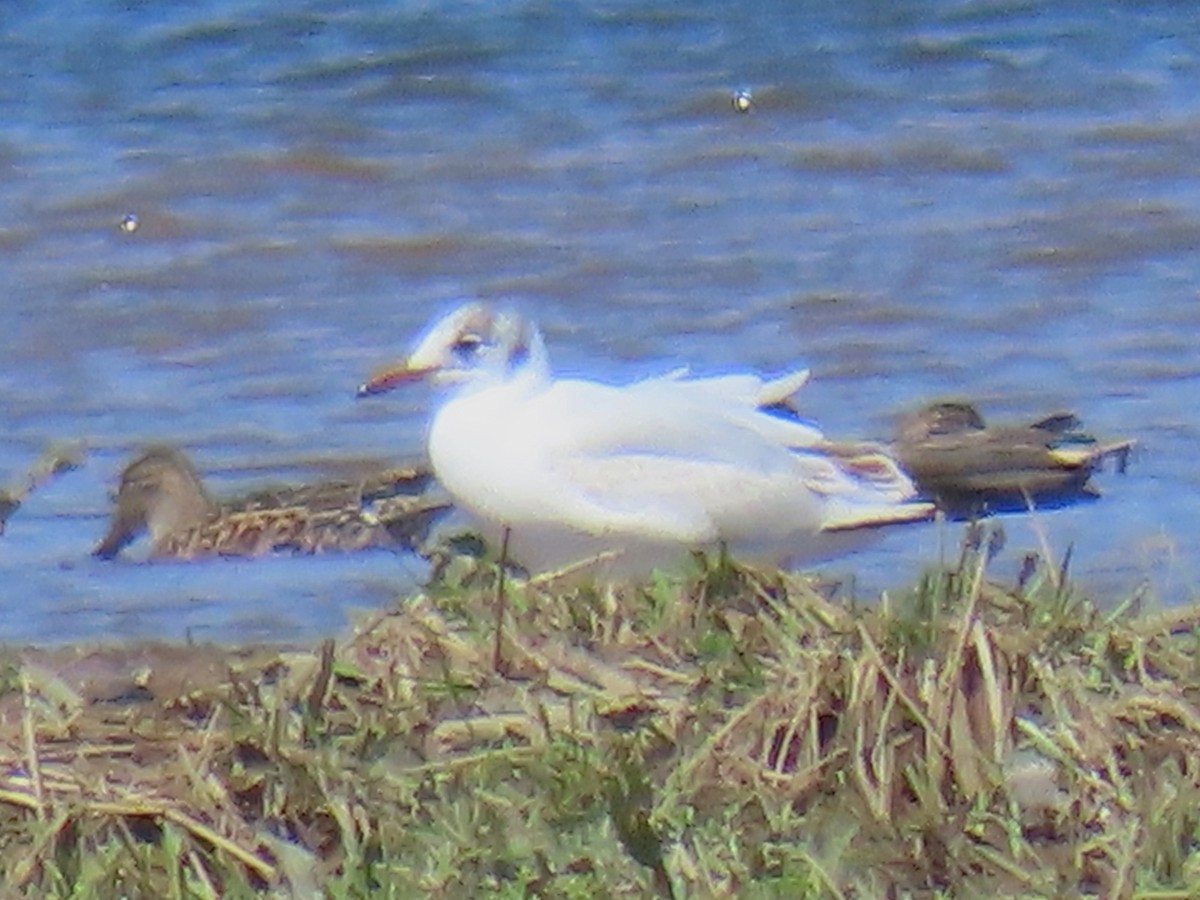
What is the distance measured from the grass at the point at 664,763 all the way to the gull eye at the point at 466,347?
2.76 m

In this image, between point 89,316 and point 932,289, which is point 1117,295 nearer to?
point 932,289

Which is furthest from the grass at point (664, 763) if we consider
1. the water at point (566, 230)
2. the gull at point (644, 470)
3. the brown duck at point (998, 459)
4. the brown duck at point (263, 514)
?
the brown duck at point (263, 514)

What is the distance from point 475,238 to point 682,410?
4.36 metres

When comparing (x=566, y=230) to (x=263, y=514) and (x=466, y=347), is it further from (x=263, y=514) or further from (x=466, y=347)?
(x=466, y=347)

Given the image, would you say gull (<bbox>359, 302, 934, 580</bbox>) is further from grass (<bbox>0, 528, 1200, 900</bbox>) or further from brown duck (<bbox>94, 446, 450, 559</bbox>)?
grass (<bbox>0, 528, 1200, 900</bbox>)

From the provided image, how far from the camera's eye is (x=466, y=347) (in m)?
6.88

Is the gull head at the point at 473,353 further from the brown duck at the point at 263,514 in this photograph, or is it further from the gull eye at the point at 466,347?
the brown duck at the point at 263,514

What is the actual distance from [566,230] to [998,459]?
3.48 m

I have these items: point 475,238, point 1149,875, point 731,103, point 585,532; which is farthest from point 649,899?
point 731,103

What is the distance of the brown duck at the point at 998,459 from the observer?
7273 mm

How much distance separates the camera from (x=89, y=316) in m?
9.78

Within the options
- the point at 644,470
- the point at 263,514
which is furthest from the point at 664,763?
the point at 263,514

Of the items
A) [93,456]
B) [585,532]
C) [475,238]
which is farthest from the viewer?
[475,238]

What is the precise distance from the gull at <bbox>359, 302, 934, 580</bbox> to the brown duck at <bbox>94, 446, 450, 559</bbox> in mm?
848
